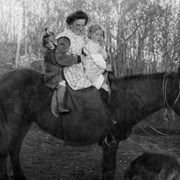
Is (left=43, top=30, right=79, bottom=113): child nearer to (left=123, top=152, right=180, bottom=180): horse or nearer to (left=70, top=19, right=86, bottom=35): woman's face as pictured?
(left=70, top=19, right=86, bottom=35): woman's face

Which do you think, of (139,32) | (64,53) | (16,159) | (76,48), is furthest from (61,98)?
(139,32)

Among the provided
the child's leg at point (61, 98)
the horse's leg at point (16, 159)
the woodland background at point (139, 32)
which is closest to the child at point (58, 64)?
the child's leg at point (61, 98)

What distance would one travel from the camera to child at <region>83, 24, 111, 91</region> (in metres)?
3.60

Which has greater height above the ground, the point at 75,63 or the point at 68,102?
the point at 75,63

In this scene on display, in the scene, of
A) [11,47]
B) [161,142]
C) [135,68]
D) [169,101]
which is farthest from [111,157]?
[11,47]

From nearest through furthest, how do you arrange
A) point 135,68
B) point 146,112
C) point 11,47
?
point 146,112 → point 135,68 → point 11,47

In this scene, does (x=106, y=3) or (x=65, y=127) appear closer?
(x=65, y=127)

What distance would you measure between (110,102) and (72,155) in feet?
8.29

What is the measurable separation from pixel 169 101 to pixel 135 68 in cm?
572

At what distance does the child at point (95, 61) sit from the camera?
11.8 ft

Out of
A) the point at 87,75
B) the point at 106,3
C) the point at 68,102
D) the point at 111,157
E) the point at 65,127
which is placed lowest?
the point at 111,157

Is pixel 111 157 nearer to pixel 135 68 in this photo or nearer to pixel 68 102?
pixel 68 102

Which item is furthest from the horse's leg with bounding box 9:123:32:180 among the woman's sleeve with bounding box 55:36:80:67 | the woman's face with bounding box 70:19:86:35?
the woman's face with bounding box 70:19:86:35

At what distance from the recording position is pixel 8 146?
357 centimetres
